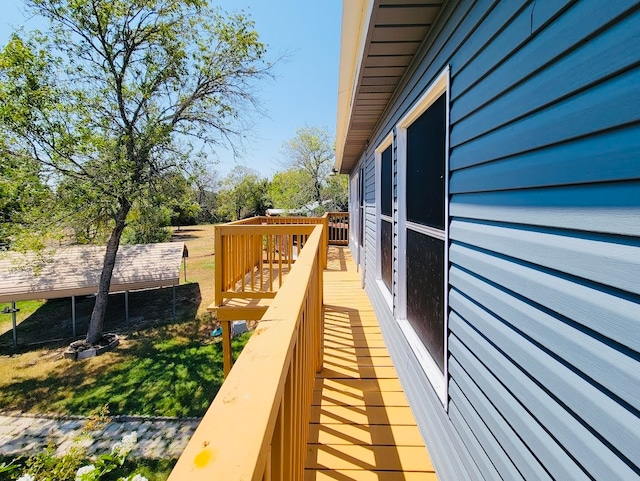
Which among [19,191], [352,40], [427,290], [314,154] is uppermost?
[314,154]

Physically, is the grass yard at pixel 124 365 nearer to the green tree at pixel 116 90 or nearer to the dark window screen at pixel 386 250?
the green tree at pixel 116 90

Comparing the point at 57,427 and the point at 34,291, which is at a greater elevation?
the point at 34,291

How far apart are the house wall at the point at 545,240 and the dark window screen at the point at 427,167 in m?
0.32

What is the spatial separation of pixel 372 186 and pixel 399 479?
4.00 m

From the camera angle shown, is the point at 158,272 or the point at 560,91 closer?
the point at 560,91

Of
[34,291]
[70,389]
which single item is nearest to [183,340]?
[70,389]

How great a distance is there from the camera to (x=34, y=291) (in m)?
9.80

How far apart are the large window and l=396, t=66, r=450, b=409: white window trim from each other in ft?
1.55

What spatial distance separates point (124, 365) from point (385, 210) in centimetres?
786

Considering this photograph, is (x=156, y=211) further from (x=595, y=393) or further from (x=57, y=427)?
(x=595, y=393)

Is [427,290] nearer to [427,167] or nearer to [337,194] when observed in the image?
[427,167]

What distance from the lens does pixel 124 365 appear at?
27.0ft

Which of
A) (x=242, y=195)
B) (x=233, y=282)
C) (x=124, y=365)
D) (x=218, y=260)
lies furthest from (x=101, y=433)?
(x=242, y=195)

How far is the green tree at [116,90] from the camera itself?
8.88 metres
